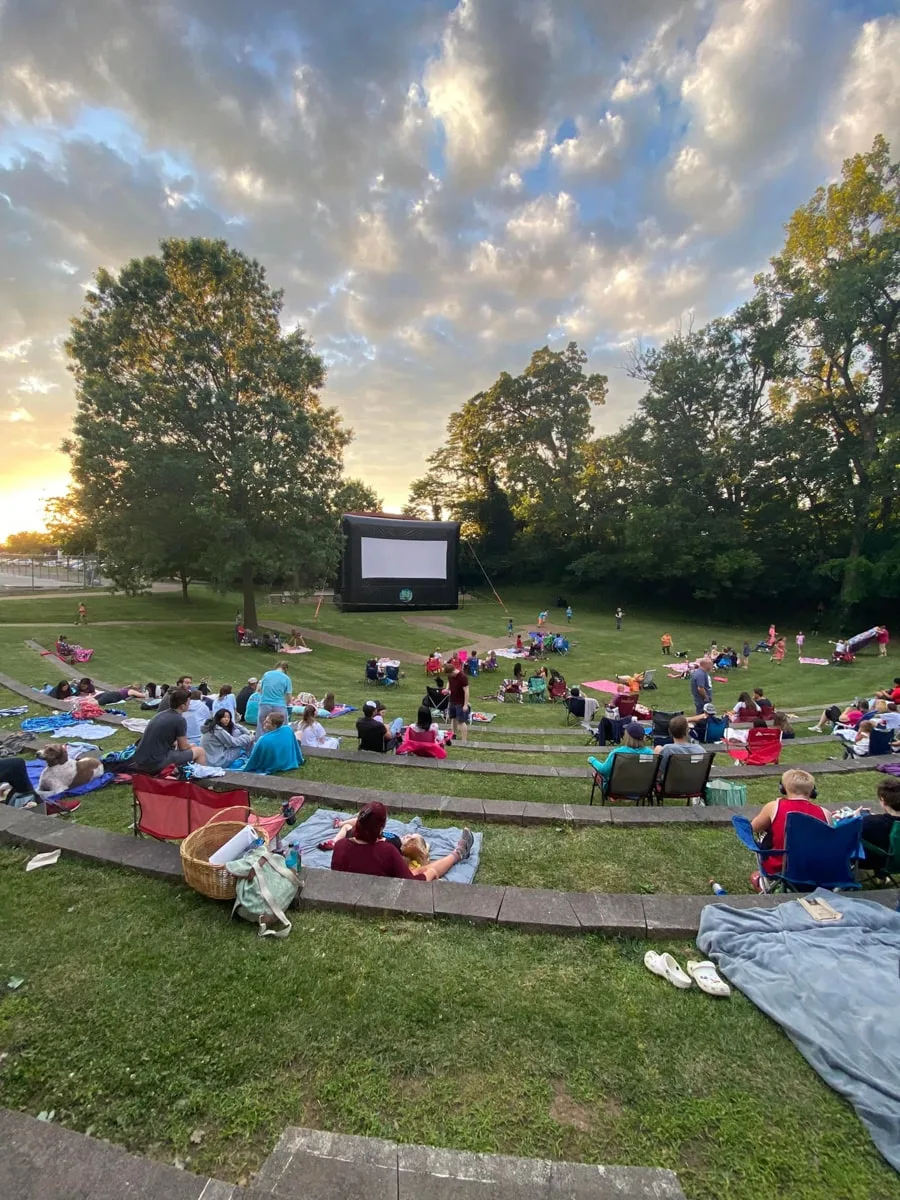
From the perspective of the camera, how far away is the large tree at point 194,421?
19562 mm

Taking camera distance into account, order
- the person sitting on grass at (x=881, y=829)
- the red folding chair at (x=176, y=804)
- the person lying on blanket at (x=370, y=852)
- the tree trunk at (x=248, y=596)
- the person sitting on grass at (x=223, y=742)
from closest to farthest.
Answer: the person lying on blanket at (x=370, y=852) → the person sitting on grass at (x=881, y=829) → the red folding chair at (x=176, y=804) → the person sitting on grass at (x=223, y=742) → the tree trunk at (x=248, y=596)

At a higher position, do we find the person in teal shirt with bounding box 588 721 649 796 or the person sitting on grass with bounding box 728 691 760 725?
the person in teal shirt with bounding box 588 721 649 796

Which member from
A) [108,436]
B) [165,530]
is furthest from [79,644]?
[108,436]

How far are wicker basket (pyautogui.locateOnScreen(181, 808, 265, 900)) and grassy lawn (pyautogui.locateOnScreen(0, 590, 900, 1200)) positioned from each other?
16cm

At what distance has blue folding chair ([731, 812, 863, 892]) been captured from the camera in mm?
3965

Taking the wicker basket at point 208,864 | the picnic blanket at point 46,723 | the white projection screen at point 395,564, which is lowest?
the picnic blanket at point 46,723

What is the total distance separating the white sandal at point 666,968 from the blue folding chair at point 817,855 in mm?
1508

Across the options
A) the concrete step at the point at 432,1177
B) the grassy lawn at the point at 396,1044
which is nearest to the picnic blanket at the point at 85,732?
the grassy lawn at the point at 396,1044

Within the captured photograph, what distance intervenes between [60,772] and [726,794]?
779 cm

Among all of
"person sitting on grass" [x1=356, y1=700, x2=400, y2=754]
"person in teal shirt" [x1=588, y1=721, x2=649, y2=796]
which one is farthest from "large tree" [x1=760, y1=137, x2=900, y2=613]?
"person sitting on grass" [x1=356, y1=700, x2=400, y2=754]

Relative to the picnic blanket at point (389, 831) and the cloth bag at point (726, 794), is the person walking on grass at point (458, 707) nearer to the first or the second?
the cloth bag at point (726, 794)

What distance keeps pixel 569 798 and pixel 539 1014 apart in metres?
3.91

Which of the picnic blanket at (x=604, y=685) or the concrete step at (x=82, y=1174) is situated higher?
the concrete step at (x=82, y=1174)

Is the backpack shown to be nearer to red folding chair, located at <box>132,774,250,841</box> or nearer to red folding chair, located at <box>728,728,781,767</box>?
red folding chair, located at <box>132,774,250,841</box>
